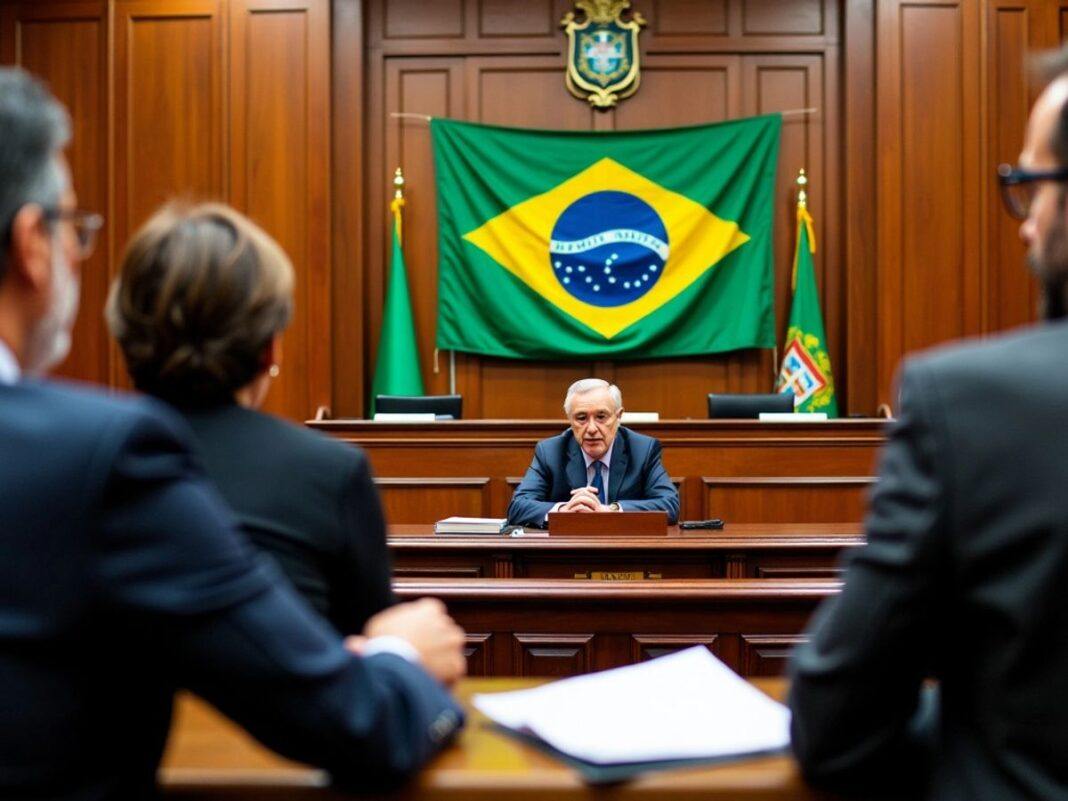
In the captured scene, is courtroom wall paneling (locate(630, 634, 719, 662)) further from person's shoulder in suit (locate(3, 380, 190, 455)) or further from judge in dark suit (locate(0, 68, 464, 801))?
person's shoulder in suit (locate(3, 380, 190, 455))

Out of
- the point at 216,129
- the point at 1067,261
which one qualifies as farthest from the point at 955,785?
the point at 216,129

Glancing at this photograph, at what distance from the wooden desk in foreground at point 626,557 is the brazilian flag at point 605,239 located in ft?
13.3

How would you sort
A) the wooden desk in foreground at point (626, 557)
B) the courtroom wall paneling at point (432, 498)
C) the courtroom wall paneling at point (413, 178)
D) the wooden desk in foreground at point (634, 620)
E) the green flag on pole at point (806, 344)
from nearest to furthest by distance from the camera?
the wooden desk in foreground at point (634, 620) → the wooden desk in foreground at point (626, 557) → the courtroom wall paneling at point (432, 498) → the green flag on pole at point (806, 344) → the courtroom wall paneling at point (413, 178)

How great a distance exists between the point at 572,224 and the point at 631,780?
269 inches

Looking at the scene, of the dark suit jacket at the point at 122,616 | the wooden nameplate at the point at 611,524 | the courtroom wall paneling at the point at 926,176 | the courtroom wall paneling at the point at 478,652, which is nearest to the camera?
the dark suit jacket at the point at 122,616

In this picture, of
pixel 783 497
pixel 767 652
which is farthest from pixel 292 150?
pixel 767 652

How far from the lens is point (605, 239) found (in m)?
7.64

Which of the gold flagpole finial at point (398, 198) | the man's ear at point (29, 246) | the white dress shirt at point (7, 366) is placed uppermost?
the gold flagpole finial at point (398, 198)

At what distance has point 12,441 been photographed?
0.84m

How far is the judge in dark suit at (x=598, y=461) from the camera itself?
15.3 ft

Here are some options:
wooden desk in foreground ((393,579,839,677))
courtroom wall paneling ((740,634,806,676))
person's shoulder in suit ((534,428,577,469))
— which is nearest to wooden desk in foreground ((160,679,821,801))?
wooden desk in foreground ((393,579,839,677))

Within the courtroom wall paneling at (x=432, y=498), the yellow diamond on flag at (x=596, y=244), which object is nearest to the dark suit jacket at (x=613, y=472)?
the courtroom wall paneling at (x=432, y=498)

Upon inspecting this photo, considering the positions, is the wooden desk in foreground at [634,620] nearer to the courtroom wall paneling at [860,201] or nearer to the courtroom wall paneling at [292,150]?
the courtroom wall paneling at [292,150]

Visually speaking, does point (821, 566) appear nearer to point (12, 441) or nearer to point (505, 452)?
point (505, 452)
